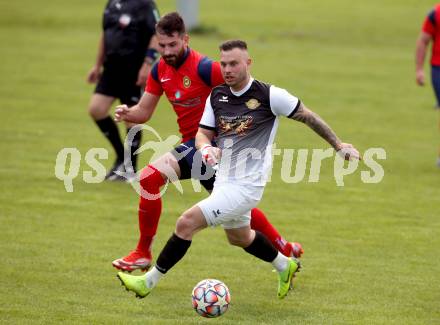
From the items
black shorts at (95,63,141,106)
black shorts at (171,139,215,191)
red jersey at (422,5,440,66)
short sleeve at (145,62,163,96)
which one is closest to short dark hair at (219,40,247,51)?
black shorts at (171,139,215,191)

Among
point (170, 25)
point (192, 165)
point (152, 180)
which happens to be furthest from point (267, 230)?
point (170, 25)

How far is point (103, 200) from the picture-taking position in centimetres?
1161

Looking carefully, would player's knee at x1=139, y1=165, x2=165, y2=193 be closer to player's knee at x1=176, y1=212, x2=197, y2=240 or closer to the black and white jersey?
the black and white jersey

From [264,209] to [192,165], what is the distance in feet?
11.7

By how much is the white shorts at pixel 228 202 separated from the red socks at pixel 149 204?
757mm

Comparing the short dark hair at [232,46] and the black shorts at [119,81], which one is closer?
the short dark hair at [232,46]

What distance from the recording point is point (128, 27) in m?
12.3

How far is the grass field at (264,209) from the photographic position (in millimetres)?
7691

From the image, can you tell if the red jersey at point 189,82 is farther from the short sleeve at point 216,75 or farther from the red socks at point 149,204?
the red socks at point 149,204

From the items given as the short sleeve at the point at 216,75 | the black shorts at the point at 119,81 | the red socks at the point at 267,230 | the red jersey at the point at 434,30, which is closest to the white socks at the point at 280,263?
the red socks at the point at 267,230

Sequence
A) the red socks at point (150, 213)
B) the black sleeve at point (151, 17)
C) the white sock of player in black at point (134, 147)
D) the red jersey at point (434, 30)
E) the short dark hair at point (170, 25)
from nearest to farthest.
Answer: the short dark hair at point (170, 25) < the red socks at point (150, 213) < the black sleeve at point (151, 17) < the white sock of player in black at point (134, 147) < the red jersey at point (434, 30)

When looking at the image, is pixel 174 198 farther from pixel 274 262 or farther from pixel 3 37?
pixel 3 37

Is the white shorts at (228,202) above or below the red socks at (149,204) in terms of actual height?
above

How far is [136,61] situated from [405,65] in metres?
14.1
